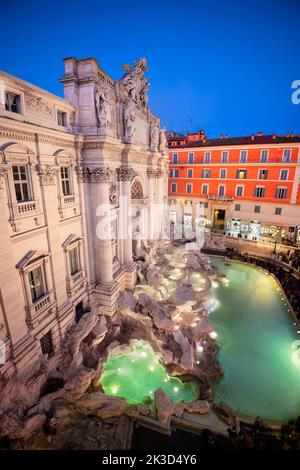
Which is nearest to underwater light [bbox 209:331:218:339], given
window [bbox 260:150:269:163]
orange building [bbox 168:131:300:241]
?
orange building [bbox 168:131:300:241]

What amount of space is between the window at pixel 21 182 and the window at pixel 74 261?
406cm

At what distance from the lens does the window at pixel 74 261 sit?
40.3ft

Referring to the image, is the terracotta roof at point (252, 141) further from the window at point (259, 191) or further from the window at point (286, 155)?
the window at point (259, 191)

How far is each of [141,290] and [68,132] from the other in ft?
36.4

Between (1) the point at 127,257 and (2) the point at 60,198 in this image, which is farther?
(1) the point at 127,257

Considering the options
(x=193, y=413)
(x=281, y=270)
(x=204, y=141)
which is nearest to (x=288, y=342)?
(x=193, y=413)

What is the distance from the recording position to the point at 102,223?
13.0 meters

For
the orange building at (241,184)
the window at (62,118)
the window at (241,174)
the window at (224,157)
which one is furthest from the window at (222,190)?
the window at (62,118)

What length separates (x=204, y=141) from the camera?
110ft

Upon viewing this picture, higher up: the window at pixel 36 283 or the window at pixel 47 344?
the window at pixel 36 283

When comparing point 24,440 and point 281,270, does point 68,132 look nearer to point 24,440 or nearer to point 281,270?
point 24,440

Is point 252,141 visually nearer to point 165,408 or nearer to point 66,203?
point 66,203

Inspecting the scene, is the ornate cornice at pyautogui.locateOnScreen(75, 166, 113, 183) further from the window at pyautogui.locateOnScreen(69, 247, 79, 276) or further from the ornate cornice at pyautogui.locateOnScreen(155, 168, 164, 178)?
the ornate cornice at pyautogui.locateOnScreen(155, 168, 164, 178)

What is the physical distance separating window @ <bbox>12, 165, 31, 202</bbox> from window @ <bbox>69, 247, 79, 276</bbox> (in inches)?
160
